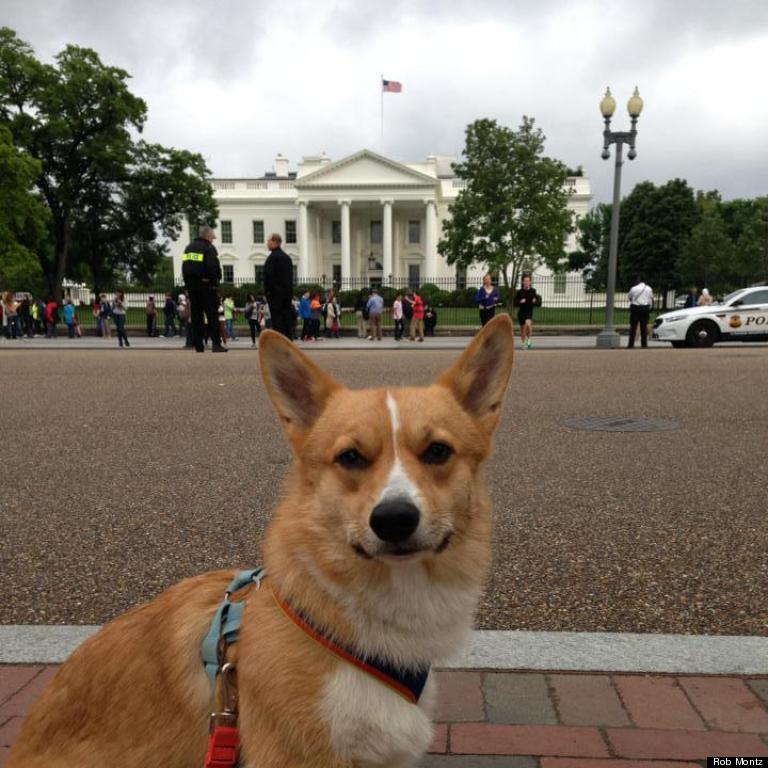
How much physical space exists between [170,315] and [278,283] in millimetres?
19016

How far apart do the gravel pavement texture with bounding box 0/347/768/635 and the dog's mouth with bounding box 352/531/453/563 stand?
61.1 inches

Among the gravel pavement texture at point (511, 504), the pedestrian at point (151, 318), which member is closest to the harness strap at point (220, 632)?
the gravel pavement texture at point (511, 504)

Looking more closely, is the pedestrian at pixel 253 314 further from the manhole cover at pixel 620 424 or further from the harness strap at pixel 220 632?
the harness strap at pixel 220 632

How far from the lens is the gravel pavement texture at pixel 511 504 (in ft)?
11.2

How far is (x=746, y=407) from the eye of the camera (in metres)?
8.88

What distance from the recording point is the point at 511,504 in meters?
4.99

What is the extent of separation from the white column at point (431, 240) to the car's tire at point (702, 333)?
59.1 meters

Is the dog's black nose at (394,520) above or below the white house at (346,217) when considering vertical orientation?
below

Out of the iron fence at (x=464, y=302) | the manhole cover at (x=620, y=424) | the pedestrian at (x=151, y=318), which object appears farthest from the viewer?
the iron fence at (x=464, y=302)

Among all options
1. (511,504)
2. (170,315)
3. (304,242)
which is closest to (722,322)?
(511,504)

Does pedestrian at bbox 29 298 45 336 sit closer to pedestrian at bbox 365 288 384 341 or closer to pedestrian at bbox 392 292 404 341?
pedestrian at bbox 365 288 384 341

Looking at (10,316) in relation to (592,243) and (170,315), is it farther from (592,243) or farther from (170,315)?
(592,243)

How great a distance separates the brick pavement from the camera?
2240 mm

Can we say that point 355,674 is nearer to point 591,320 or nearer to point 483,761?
point 483,761
